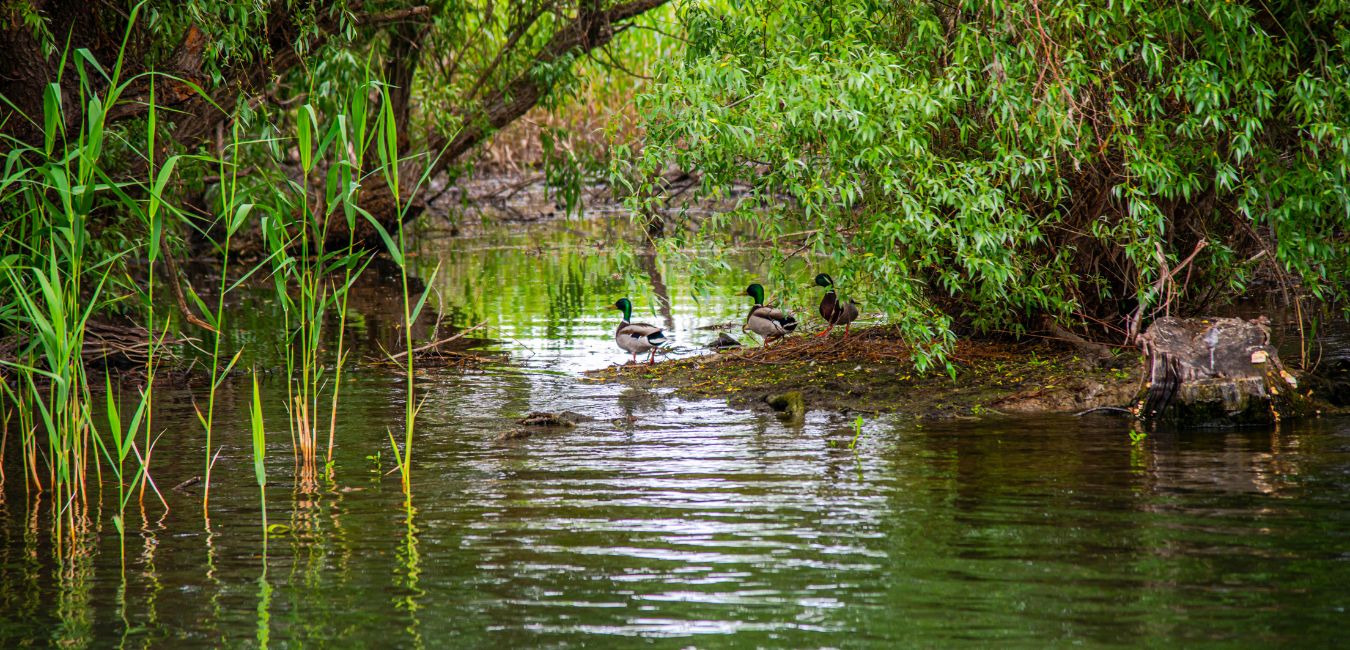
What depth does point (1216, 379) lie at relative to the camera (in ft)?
32.0

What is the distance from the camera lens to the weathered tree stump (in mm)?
9750

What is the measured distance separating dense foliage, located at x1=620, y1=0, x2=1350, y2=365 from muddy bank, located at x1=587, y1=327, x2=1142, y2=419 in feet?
1.60

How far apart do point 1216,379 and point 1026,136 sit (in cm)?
231

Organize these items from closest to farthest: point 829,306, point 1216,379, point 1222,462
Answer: point 1222,462 → point 1216,379 → point 829,306

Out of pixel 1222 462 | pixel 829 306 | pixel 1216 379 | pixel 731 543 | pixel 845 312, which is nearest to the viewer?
pixel 731 543

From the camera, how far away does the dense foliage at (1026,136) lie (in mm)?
9719

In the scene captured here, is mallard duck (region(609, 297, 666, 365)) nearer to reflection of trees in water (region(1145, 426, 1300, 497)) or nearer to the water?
the water

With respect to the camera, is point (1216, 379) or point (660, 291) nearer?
point (1216, 379)

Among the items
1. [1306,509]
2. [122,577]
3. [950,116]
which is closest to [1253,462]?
[1306,509]

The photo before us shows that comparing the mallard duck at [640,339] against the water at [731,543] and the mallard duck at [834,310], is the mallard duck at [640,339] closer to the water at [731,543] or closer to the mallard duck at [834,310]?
the mallard duck at [834,310]

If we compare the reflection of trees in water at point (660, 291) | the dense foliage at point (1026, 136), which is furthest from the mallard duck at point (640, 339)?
the dense foliage at point (1026, 136)

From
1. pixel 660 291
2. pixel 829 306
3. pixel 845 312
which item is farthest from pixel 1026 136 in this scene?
pixel 660 291

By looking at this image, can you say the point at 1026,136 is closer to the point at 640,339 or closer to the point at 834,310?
the point at 834,310

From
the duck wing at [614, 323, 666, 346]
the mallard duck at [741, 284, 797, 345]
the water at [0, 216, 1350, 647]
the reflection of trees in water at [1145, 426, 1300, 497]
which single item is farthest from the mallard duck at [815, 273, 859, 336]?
the reflection of trees in water at [1145, 426, 1300, 497]
